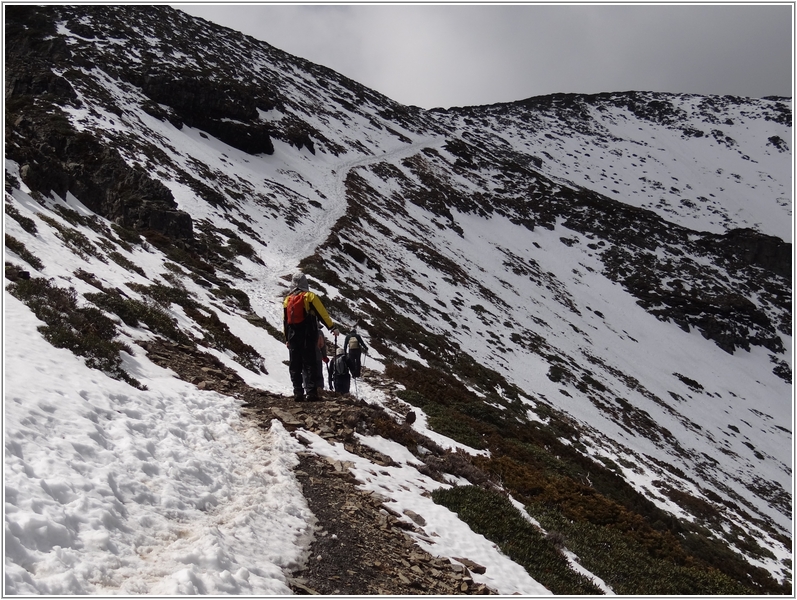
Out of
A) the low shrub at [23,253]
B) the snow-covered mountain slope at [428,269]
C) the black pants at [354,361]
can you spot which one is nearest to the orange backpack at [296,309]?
the snow-covered mountain slope at [428,269]

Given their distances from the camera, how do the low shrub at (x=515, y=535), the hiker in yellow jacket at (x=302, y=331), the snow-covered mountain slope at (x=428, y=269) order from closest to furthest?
1. the low shrub at (x=515, y=535)
2. the hiker in yellow jacket at (x=302, y=331)
3. the snow-covered mountain slope at (x=428, y=269)

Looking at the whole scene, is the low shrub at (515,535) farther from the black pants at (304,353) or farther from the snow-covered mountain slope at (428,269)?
the black pants at (304,353)

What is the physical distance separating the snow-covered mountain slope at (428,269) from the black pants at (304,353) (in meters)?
→ 1.86

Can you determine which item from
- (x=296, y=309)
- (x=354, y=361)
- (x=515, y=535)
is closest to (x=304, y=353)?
(x=296, y=309)

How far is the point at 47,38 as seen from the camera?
5825cm

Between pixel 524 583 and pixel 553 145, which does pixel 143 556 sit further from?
pixel 553 145

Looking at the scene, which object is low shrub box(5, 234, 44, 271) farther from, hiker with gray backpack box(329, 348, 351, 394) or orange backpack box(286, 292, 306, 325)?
hiker with gray backpack box(329, 348, 351, 394)

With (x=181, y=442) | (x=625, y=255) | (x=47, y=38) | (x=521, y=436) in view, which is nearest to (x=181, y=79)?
(x=47, y=38)

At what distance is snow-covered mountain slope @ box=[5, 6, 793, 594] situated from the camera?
15281 millimetres

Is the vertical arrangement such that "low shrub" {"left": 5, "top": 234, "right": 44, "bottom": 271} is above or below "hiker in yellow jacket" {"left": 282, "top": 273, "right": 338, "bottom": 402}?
below

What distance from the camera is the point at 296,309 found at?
10891mm

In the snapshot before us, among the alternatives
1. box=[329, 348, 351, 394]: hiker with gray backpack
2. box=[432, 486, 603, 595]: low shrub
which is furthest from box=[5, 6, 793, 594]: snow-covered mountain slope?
box=[329, 348, 351, 394]: hiker with gray backpack

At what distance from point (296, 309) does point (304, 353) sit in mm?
1095

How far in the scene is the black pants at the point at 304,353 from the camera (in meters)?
11.1
